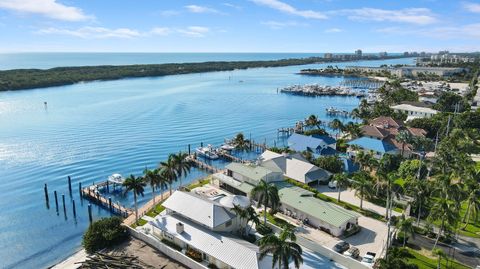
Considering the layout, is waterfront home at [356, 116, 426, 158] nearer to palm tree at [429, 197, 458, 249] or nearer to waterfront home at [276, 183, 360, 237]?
waterfront home at [276, 183, 360, 237]

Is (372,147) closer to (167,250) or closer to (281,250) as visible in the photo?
(281,250)

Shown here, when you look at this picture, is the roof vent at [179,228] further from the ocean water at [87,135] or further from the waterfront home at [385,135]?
the waterfront home at [385,135]

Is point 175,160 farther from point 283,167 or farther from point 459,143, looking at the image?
point 459,143

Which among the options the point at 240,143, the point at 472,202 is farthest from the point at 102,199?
the point at 472,202

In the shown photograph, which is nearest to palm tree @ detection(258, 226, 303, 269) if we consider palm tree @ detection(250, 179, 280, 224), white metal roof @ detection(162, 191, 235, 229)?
white metal roof @ detection(162, 191, 235, 229)

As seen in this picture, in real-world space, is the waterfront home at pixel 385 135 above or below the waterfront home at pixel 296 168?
above

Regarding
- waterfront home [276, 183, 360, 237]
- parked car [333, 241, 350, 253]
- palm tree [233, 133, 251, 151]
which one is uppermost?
palm tree [233, 133, 251, 151]

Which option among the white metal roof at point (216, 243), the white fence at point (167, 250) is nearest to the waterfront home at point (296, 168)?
the white metal roof at point (216, 243)
